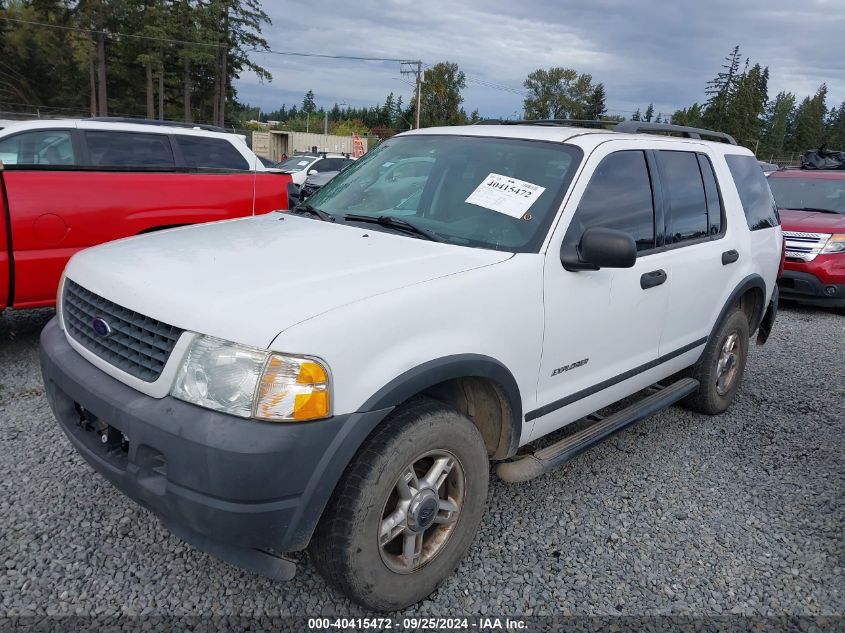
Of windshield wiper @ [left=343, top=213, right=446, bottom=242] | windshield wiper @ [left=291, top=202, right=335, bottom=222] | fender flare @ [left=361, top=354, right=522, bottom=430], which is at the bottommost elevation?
fender flare @ [left=361, top=354, right=522, bottom=430]

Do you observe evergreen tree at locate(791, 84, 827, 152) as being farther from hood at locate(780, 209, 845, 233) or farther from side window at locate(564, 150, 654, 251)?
side window at locate(564, 150, 654, 251)

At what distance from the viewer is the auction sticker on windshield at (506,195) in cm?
291

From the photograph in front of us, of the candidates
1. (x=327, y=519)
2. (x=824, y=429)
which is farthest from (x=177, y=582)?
(x=824, y=429)

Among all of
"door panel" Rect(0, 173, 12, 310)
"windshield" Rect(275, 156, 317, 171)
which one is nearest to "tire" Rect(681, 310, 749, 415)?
"door panel" Rect(0, 173, 12, 310)

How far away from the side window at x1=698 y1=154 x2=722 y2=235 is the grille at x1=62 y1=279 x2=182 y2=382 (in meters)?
3.38

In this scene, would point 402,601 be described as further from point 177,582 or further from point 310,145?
point 310,145

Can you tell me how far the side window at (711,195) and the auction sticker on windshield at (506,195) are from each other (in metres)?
1.67

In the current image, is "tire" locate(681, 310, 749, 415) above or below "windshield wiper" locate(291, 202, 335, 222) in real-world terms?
below

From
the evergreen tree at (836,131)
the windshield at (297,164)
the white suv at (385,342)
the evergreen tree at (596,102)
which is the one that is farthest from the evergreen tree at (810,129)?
the white suv at (385,342)

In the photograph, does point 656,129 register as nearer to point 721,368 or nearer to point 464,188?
point 464,188

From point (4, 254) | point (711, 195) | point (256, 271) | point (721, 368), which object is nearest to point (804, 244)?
point (721, 368)

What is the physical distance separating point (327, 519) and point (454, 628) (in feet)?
2.39

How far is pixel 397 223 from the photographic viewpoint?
303cm

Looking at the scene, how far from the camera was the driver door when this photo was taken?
9.30ft
